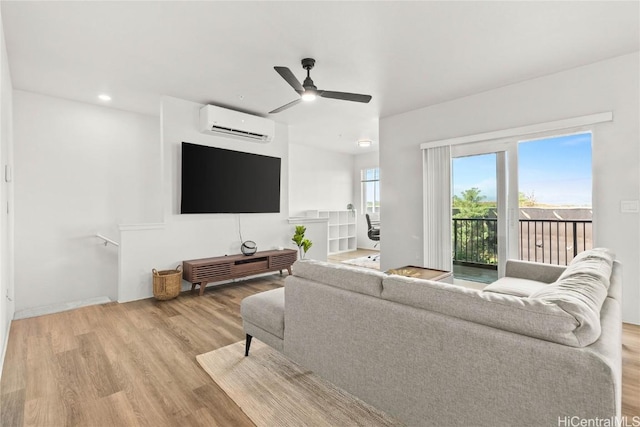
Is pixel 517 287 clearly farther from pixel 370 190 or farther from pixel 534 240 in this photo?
pixel 370 190

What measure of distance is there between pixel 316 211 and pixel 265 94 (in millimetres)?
4003

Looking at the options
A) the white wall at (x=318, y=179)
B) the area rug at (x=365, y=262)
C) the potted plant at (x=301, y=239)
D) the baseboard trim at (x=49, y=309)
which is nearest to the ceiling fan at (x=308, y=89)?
the potted plant at (x=301, y=239)

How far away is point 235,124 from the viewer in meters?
4.49

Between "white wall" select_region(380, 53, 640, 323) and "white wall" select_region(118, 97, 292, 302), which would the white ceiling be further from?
"white wall" select_region(118, 97, 292, 302)

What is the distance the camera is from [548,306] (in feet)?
3.58

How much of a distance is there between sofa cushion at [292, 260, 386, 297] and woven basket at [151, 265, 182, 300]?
2.44 metres

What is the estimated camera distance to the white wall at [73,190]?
382 cm

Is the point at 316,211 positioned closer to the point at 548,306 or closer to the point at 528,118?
the point at 528,118

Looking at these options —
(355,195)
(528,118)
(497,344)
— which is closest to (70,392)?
(497,344)

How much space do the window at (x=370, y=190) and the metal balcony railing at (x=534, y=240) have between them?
4.09m

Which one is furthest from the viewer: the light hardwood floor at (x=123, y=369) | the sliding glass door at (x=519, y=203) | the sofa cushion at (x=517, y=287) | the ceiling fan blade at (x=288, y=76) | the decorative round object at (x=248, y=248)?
the decorative round object at (x=248, y=248)

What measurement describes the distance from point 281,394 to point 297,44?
2.74 meters

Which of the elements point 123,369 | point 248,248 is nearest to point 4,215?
point 123,369

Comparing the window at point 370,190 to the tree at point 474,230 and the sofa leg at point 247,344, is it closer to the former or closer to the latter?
the tree at point 474,230
